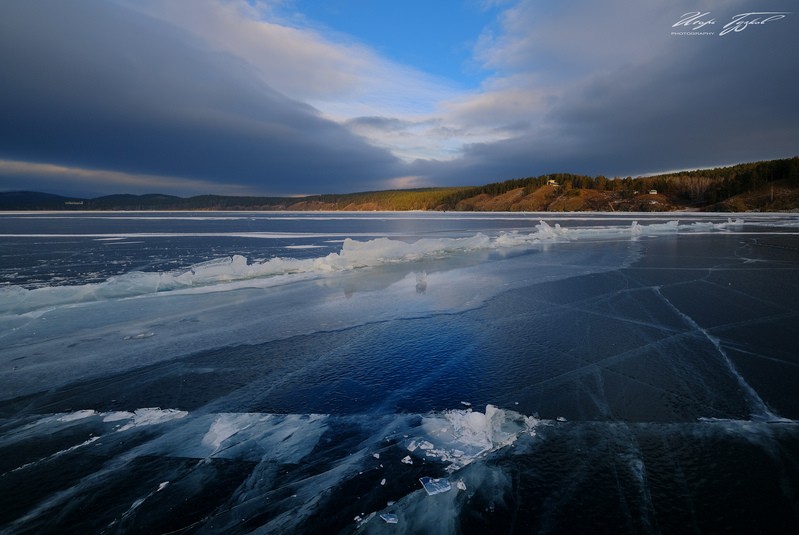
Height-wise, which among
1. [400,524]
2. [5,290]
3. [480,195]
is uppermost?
[480,195]

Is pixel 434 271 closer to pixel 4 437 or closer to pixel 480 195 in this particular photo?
pixel 4 437

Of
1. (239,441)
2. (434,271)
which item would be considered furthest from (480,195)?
(239,441)

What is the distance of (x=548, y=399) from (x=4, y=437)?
4.00 m

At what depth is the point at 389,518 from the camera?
1.87 meters

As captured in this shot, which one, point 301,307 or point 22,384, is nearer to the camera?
point 22,384

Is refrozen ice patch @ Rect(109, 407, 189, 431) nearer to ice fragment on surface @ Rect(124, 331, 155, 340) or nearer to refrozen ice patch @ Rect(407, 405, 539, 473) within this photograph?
refrozen ice patch @ Rect(407, 405, 539, 473)

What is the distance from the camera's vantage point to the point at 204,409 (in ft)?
9.84

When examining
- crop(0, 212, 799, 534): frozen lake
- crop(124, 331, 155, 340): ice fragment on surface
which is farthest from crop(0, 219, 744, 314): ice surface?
crop(124, 331, 155, 340): ice fragment on surface

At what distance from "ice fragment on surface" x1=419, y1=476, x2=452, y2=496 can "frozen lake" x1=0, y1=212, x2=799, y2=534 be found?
1 centimetres

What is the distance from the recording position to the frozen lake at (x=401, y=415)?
193 centimetres

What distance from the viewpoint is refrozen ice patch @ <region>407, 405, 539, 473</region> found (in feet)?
7.81

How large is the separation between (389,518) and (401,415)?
993 mm

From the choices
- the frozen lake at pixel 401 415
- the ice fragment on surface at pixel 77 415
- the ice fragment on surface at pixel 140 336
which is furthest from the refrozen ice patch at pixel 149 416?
the ice fragment on surface at pixel 140 336

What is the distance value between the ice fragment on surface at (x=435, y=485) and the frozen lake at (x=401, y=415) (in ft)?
0.03
